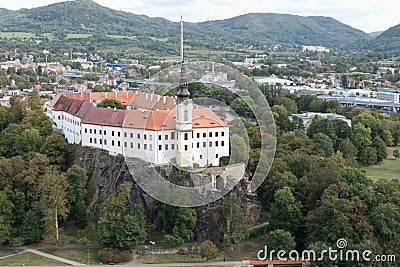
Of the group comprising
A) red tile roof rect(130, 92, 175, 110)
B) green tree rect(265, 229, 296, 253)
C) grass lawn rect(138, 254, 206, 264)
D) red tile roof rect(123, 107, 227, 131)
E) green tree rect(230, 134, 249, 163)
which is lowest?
grass lawn rect(138, 254, 206, 264)

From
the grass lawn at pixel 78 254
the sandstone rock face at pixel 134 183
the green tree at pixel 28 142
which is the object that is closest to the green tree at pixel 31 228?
the grass lawn at pixel 78 254

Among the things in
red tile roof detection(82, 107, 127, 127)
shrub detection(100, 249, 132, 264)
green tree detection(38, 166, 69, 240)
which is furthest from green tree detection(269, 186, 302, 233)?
green tree detection(38, 166, 69, 240)

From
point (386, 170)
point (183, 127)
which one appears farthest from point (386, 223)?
point (386, 170)

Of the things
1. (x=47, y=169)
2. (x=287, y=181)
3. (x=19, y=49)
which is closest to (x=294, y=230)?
(x=287, y=181)

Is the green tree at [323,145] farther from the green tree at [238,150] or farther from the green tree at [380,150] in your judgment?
the green tree at [238,150]

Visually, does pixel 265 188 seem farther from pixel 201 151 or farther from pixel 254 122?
pixel 254 122

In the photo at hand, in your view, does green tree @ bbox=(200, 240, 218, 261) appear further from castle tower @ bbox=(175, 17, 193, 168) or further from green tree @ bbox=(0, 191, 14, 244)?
green tree @ bbox=(0, 191, 14, 244)
